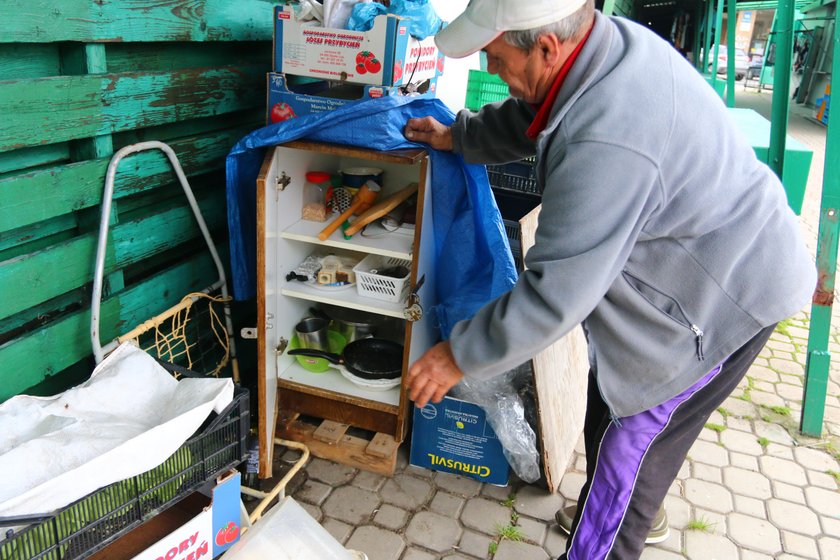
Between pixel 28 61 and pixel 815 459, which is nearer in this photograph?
pixel 28 61

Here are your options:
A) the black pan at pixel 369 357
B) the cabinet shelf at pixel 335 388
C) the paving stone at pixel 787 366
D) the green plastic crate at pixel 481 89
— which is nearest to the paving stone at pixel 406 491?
the cabinet shelf at pixel 335 388

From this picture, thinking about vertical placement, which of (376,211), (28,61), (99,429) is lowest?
(99,429)

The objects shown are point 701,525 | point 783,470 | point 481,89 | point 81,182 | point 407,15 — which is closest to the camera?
point 81,182

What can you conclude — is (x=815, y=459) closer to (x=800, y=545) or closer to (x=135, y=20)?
(x=800, y=545)

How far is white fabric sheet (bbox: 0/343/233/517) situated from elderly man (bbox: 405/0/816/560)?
72 centimetres

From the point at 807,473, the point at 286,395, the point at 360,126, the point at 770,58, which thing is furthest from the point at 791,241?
the point at 770,58

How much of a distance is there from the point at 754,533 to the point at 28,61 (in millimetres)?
3282

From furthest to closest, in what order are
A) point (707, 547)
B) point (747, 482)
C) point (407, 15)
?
point (747, 482)
point (707, 547)
point (407, 15)

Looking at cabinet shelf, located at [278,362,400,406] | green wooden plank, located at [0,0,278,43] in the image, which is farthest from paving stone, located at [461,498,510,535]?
green wooden plank, located at [0,0,278,43]

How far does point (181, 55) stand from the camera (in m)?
2.61

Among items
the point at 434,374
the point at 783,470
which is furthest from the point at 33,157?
the point at 783,470

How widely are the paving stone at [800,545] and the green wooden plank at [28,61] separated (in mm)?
3324

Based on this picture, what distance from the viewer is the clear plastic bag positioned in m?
2.88

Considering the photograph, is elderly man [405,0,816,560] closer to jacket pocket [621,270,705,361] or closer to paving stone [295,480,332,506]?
jacket pocket [621,270,705,361]
